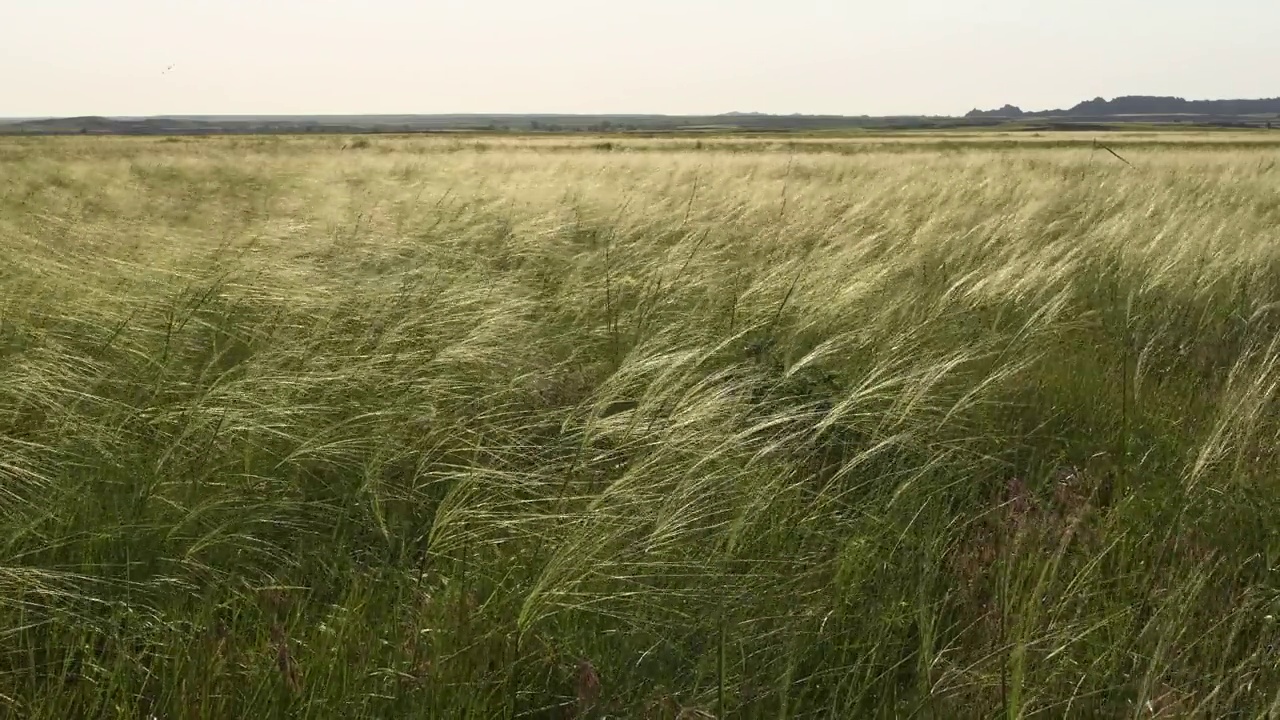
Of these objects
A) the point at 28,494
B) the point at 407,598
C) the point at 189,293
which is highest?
the point at 189,293

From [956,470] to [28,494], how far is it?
2.15m

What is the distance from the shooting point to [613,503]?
175 cm

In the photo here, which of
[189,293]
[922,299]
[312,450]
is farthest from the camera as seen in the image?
[922,299]

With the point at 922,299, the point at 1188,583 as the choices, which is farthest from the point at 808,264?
the point at 1188,583

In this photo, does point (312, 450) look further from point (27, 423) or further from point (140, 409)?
point (27, 423)

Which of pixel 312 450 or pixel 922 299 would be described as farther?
pixel 922 299

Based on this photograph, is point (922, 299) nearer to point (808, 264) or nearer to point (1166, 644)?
point (808, 264)

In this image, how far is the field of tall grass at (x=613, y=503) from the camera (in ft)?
4.52

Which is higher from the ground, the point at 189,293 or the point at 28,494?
the point at 189,293

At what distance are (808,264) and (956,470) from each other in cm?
181

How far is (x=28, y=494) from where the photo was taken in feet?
5.92

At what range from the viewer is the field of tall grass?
1.38m

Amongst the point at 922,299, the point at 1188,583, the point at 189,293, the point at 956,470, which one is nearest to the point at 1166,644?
the point at 1188,583

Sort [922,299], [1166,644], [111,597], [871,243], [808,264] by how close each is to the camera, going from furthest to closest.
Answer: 1. [871,243]
2. [808,264]
3. [922,299]
4. [111,597]
5. [1166,644]
